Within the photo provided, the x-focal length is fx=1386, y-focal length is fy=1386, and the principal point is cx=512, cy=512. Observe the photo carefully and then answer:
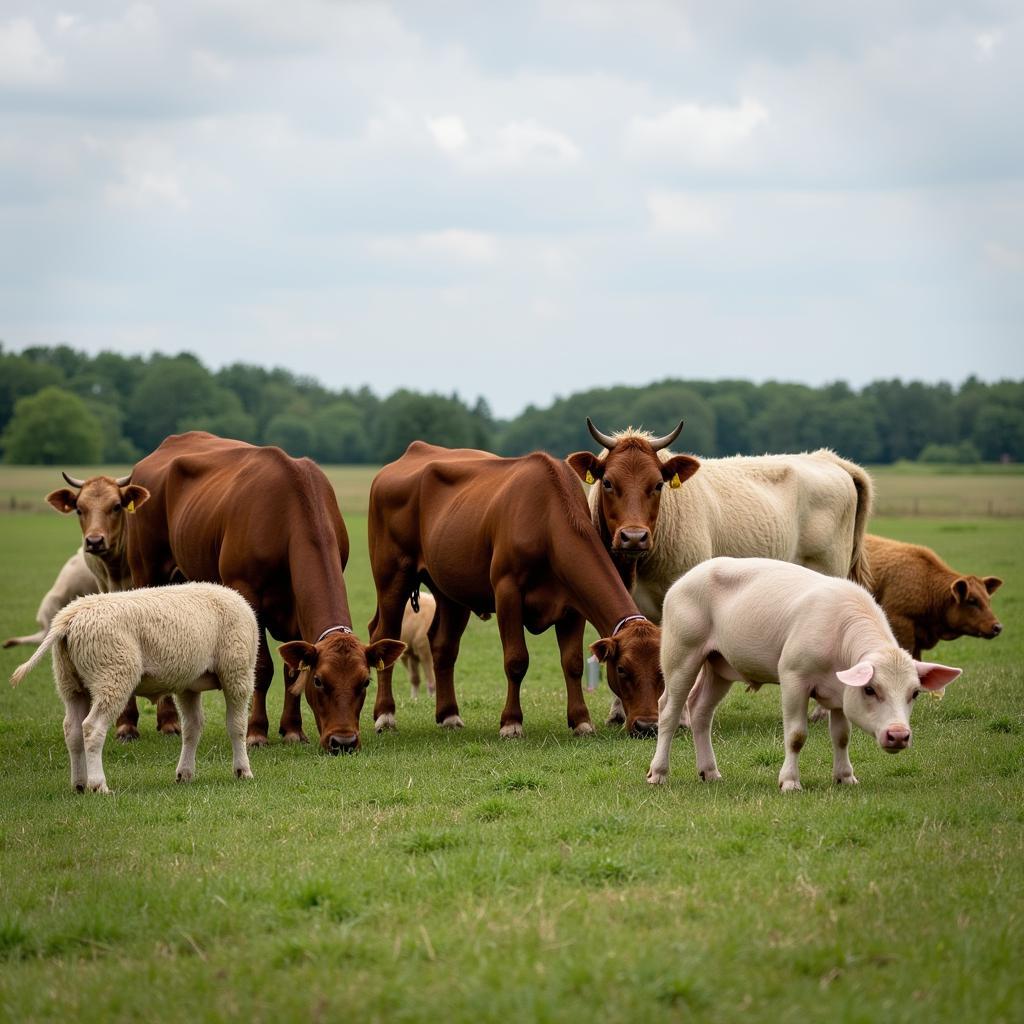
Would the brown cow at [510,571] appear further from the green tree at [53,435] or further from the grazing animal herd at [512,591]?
the green tree at [53,435]

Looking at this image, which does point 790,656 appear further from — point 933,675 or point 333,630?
point 333,630

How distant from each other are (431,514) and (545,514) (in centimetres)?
178

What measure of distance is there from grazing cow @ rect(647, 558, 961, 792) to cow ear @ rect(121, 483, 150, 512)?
6.52 metres

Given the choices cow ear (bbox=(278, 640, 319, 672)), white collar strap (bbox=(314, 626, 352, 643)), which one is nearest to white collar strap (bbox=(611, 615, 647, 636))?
white collar strap (bbox=(314, 626, 352, 643))

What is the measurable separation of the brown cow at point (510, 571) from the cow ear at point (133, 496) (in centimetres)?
230

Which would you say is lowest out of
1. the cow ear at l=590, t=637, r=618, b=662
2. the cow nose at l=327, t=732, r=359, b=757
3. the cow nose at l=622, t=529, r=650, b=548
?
the cow nose at l=327, t=732, r=359, b=757

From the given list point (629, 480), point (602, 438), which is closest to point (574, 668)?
point (629, 480)

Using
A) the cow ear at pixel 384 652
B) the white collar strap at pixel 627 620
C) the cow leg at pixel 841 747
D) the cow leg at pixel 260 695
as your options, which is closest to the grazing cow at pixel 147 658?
the cow ear at pixel 384 652

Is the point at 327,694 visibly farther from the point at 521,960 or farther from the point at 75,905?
the point at 521,960

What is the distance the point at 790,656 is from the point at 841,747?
73 cm

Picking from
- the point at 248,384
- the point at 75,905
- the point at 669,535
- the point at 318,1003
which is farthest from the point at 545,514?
the point at 248,384

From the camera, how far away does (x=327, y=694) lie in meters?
10.6

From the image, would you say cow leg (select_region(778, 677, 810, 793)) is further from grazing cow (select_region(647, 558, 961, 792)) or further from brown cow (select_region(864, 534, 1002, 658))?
brown cow (select_region(864, 534, 1002, 658))

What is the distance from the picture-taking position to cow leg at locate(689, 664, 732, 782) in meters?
9.13
